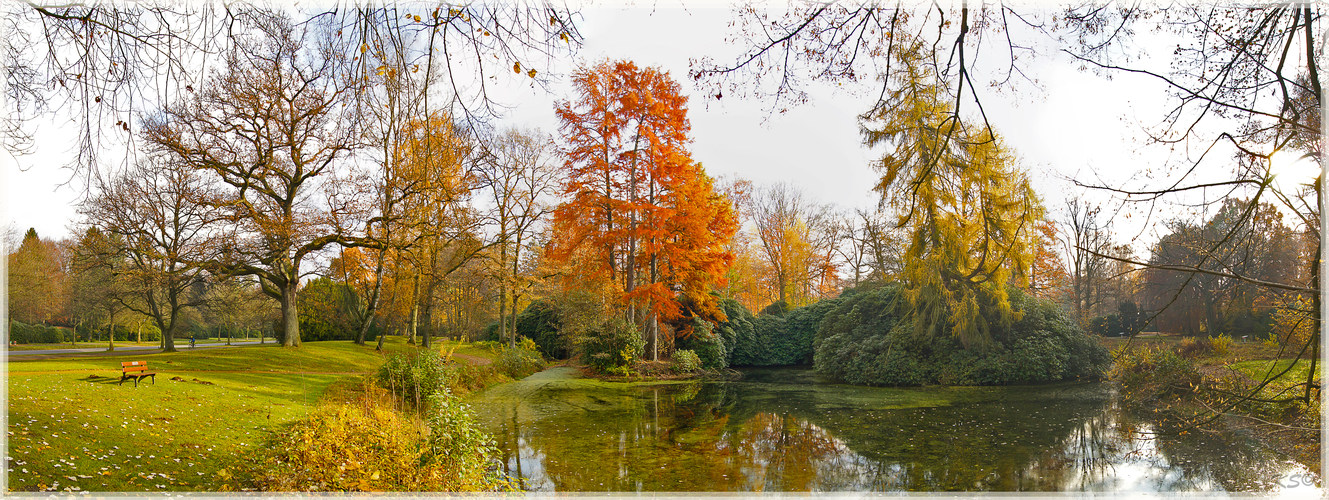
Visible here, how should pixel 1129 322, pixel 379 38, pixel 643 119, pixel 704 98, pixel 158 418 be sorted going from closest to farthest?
1. pixel 379 38
2. pixel 704 98
3. pixel 158 418
4. pixel 643 119
5. pixel 1129 322

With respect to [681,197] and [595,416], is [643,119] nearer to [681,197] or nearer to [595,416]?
[681,197]

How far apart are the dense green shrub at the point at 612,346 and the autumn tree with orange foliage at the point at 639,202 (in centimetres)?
69

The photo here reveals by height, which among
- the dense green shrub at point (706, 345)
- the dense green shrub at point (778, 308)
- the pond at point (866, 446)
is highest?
the dense green shrub at point (778, 308)

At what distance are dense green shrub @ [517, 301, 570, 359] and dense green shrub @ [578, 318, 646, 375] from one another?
3.30 m

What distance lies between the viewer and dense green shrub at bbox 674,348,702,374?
1694 cm

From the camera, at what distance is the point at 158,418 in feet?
20.5

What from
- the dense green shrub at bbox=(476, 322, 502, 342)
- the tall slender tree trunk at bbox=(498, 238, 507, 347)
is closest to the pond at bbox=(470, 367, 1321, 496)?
the tall slender tree trunk at bbox=(498, 238, 507, 347)

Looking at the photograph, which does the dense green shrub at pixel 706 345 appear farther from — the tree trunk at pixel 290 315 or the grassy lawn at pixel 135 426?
the tree trunk at pixel 290 315

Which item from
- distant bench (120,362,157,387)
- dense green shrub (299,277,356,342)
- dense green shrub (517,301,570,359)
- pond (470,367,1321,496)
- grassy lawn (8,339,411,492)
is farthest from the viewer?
dense green shrub (299,277,356,342)

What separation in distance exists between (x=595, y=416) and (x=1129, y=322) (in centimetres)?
2016

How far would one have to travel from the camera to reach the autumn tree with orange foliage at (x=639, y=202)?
17.0 m

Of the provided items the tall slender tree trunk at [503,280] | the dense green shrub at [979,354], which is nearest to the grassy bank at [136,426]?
the tall slender tree trunk at [503,280]

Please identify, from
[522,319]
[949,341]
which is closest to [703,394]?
[949,341]

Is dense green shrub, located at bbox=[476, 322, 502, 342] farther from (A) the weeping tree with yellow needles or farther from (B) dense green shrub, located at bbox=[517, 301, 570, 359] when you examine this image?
(A) the weeping tree with yellow needles
